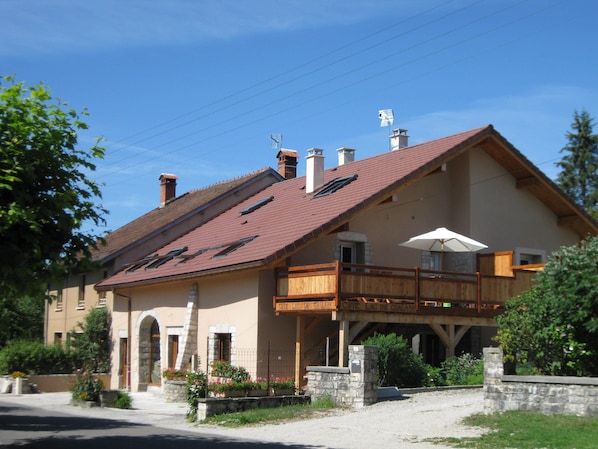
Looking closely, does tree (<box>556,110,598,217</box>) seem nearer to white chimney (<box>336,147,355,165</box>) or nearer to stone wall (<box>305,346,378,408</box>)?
white chimney (<box>336,147,355,165</box>)

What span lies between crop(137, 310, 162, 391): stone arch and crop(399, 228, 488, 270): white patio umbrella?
404 inches

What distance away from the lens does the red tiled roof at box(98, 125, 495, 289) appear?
2205 centimetres

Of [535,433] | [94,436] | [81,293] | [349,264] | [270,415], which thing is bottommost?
[94,436]

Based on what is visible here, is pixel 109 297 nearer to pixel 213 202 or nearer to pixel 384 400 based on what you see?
pixel 213 202

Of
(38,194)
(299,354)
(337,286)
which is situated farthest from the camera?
(299,354)

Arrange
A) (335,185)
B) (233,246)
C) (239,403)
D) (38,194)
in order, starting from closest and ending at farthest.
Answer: (38,194) → (239,403) → (233,246) → (335,185)

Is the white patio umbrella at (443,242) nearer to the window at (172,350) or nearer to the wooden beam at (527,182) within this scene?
the wooden beam at (527,182)

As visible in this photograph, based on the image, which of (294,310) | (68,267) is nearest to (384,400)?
(294,310)

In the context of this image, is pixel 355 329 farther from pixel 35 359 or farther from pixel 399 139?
pixel 35 359

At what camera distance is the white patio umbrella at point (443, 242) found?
890 inches

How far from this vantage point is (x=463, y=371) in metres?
22.2

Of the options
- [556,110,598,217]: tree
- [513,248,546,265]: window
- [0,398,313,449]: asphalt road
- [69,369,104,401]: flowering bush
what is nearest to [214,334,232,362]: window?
[69,369,104,401]: flowering bush

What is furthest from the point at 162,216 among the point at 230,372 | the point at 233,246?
the point at 230,372

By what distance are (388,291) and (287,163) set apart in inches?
623
